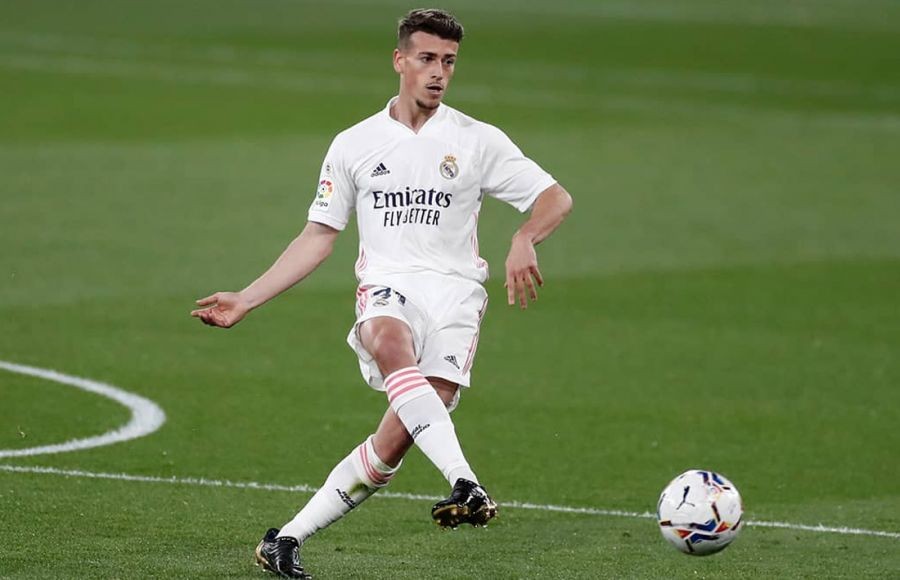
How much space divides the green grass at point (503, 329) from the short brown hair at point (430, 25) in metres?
2.35

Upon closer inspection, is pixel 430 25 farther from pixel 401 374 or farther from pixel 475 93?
pixel 475 93

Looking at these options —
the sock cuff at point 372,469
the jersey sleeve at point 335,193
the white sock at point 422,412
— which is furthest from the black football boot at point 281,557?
the jersey sleeve at point 335,193

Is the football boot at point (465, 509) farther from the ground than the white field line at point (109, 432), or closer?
farther from the ground

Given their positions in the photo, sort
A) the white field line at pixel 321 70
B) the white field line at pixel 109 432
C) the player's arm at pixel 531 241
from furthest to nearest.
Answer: the white field line at pixel 321 70, the white field line at pixel 109 432, the player's arm at pixel 531 241

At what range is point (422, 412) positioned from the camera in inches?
307

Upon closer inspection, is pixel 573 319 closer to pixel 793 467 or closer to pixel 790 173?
pixel 793 467

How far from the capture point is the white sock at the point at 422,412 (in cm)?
777

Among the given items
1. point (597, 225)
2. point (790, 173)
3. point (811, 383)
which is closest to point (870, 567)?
point (811, 383)

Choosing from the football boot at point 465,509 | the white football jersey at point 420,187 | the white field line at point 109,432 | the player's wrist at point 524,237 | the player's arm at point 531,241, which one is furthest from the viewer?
the white field line at point 109,432

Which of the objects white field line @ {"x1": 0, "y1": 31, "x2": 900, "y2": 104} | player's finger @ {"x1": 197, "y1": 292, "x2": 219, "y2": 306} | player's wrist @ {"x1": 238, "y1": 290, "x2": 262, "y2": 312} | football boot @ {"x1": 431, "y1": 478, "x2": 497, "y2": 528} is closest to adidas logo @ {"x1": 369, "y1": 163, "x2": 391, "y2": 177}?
player's wrist @ {"x1": 238, "y1": 290, "x2": 262, "y2": 312}

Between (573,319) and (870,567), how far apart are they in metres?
7.06

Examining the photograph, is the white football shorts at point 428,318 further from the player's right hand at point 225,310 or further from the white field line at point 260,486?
the white field line at point 260,486

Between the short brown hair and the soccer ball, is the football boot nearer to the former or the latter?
the soccer ball

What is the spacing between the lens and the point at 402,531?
9.34m
